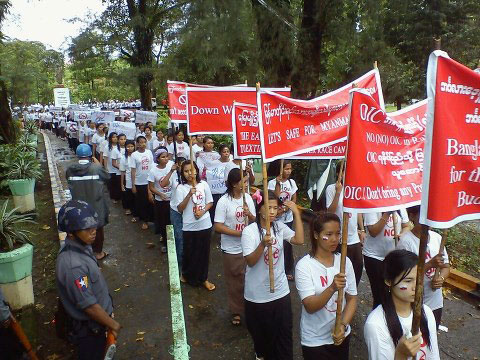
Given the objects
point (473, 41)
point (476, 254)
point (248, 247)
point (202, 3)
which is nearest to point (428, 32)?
point (473, 41)

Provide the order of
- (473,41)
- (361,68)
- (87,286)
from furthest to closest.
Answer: (473,41) → (361,68) → (87,286)

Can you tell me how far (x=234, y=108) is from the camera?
189 inches

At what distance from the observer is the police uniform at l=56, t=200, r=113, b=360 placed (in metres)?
2.90

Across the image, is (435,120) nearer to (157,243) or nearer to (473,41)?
(157,243)

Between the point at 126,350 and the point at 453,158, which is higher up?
the point at 453,158

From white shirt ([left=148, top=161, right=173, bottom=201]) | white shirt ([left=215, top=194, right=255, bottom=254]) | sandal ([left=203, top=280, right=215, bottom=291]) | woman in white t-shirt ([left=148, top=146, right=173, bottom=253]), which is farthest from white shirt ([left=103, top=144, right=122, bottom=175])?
white shirt ([left=215, top=194, right=255, bottom=254])

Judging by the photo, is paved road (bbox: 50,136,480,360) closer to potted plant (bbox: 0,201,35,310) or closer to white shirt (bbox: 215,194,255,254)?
white shirt (bbox: 215,194,255,254)

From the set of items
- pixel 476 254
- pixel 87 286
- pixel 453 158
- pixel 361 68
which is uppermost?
pixel 361 68

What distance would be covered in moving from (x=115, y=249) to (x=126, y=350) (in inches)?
128

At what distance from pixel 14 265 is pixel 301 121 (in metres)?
3.92

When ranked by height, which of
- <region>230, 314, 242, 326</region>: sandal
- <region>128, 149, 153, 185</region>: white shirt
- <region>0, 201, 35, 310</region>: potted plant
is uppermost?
<region>128, 149, 153, 185</region>: white shirt

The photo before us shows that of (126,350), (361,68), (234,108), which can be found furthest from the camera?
(361,68)

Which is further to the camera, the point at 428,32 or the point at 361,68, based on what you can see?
the point at 428,32

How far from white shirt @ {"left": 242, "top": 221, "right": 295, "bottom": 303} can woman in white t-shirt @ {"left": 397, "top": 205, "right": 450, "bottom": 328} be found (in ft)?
3.59
